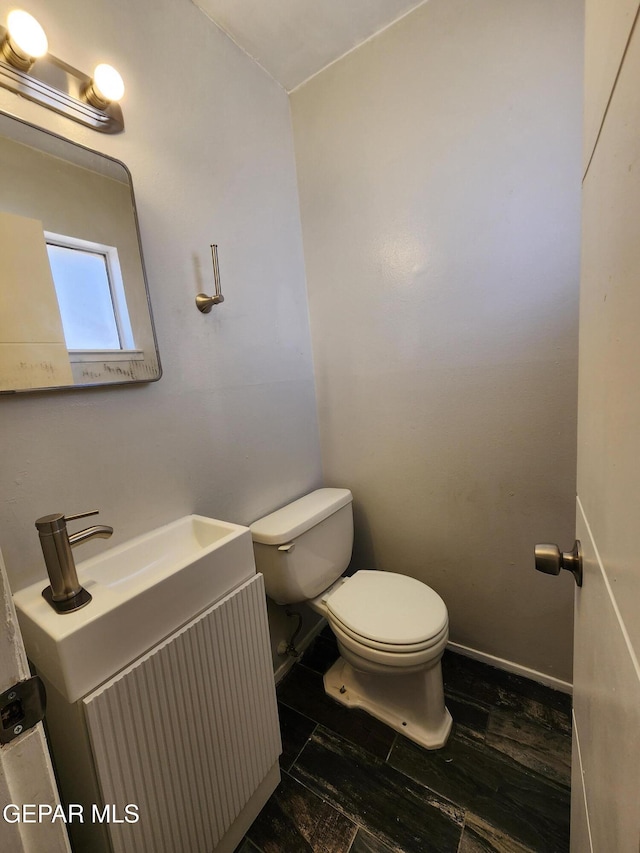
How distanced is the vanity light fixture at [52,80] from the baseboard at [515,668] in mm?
2163

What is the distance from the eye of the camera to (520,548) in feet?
4.19

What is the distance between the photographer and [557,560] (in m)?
0.56

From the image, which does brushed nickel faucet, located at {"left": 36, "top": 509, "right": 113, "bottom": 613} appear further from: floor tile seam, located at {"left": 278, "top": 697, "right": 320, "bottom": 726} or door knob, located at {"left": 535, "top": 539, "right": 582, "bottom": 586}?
floor tile seam, located at {"left": 278, "top": 697, "right": 320, "bottom": 726}

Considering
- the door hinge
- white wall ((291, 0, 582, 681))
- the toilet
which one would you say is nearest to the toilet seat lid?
the toilet

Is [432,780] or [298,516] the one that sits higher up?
[298,516]

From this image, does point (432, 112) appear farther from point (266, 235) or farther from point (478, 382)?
point (478, 382)

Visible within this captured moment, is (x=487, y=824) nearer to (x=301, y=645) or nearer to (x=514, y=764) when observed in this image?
(x=514, y=764)

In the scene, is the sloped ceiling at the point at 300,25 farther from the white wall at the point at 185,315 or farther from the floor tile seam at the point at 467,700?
the floor tile seam at the point at 467,700

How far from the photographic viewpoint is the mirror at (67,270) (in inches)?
29.0

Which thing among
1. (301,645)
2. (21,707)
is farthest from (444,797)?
(21,707)

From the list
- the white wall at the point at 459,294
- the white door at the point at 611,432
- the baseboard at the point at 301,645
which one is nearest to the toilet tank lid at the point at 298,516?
the white wall at the point at 459,294

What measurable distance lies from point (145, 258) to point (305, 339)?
74cm

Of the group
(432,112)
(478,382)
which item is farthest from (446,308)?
(432,112)

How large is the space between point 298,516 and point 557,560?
0.88 m
